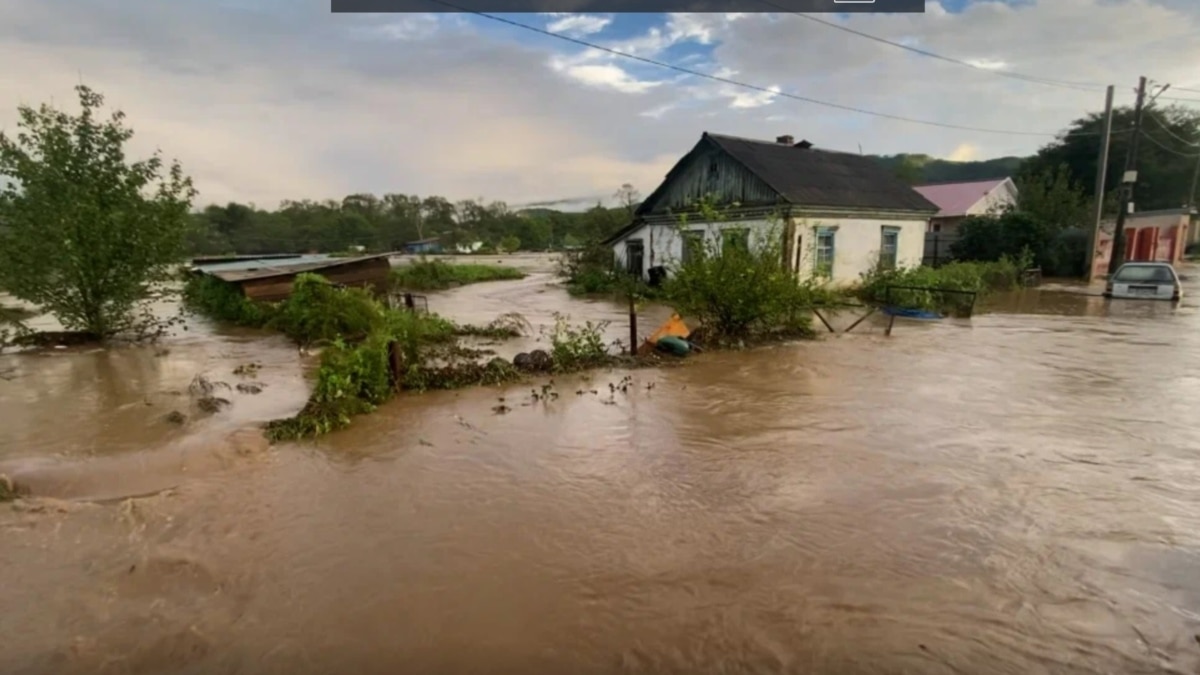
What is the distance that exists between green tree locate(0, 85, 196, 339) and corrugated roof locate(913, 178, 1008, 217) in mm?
36243

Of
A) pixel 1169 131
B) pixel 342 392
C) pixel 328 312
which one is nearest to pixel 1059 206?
pixel 1169 131

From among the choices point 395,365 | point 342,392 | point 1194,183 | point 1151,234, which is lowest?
point 342,392

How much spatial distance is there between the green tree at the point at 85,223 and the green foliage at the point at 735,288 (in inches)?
456

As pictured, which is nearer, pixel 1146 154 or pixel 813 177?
pixel 813 177

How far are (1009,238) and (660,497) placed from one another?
27705mm

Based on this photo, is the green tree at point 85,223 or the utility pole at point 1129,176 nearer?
the green tree at point 85,223

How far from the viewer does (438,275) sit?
31.2 metres

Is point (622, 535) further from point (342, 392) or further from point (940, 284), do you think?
point (940, 284)

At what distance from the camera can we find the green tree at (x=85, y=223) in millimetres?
11797

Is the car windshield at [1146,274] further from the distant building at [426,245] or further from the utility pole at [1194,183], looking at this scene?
the distant building at [426,245]

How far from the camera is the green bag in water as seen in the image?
432 inches

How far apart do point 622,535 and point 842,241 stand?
1781 cm

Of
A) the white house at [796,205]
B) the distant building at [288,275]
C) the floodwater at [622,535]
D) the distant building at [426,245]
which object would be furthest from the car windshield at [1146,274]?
the distant building at [426,245]

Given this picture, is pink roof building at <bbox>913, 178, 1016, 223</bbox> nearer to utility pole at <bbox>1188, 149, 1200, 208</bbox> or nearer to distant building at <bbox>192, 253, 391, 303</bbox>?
utility pole at <bbox>1188, 149, 1200, 208</bbox>
